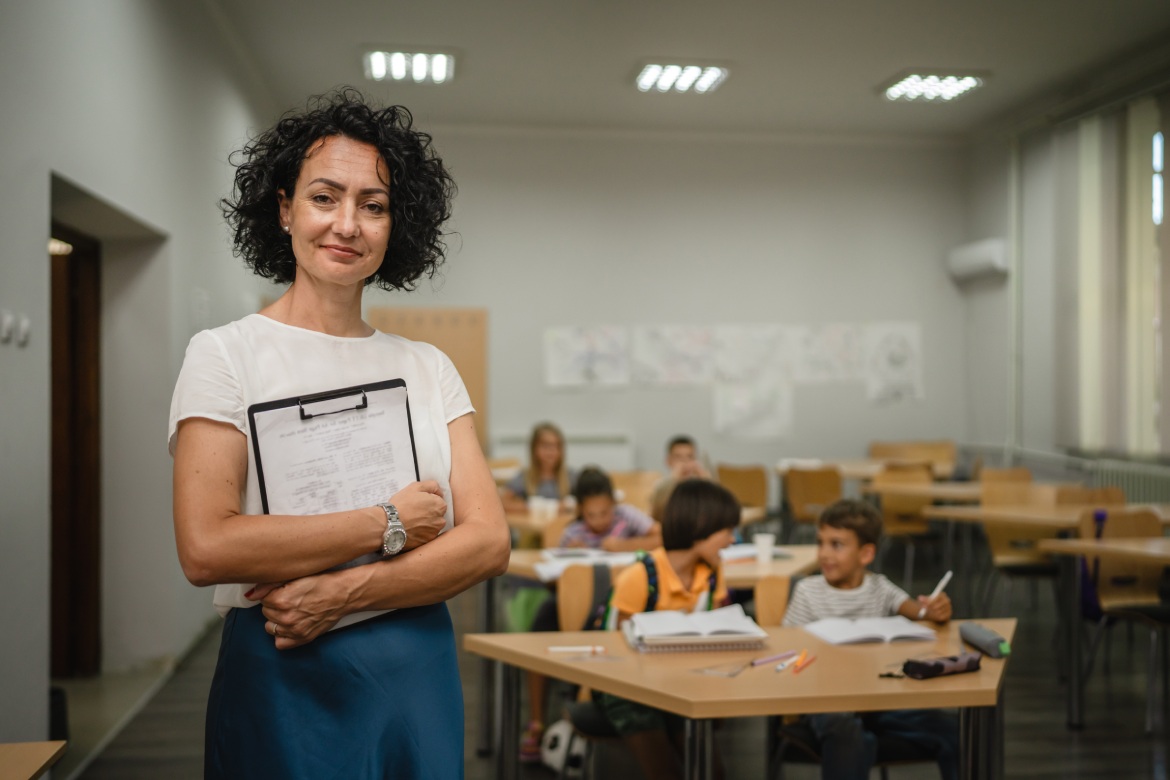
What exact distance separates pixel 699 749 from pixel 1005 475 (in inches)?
206

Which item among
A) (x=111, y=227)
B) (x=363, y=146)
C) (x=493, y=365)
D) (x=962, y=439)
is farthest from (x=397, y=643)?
(x=962, y=439)

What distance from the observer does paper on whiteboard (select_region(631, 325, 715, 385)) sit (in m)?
9.24

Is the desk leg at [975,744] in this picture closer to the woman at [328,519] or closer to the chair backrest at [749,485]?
the woman at [328,519]

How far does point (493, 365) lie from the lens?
910 centimetres

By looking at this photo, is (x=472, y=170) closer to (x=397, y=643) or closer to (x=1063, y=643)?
(x=1063, y=643)

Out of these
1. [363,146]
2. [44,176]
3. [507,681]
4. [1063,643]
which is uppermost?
[44,176]

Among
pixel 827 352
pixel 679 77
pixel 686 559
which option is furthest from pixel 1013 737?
pixel 827 352

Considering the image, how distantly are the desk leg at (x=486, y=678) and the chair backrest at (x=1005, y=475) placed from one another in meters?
4.08

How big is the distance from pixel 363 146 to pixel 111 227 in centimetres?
355

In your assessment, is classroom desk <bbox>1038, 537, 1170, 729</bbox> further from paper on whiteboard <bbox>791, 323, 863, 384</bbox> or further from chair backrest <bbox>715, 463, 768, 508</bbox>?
paper on whiteboard <bbox>791, 323, 863, 384</bbox>

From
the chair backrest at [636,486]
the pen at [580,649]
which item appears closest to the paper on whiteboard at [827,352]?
the chair backrest at [636,486]

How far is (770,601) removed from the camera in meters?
3.03

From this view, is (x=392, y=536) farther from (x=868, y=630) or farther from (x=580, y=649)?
Result: (x=868, y=630)

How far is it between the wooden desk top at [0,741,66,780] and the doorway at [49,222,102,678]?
3.21 m
